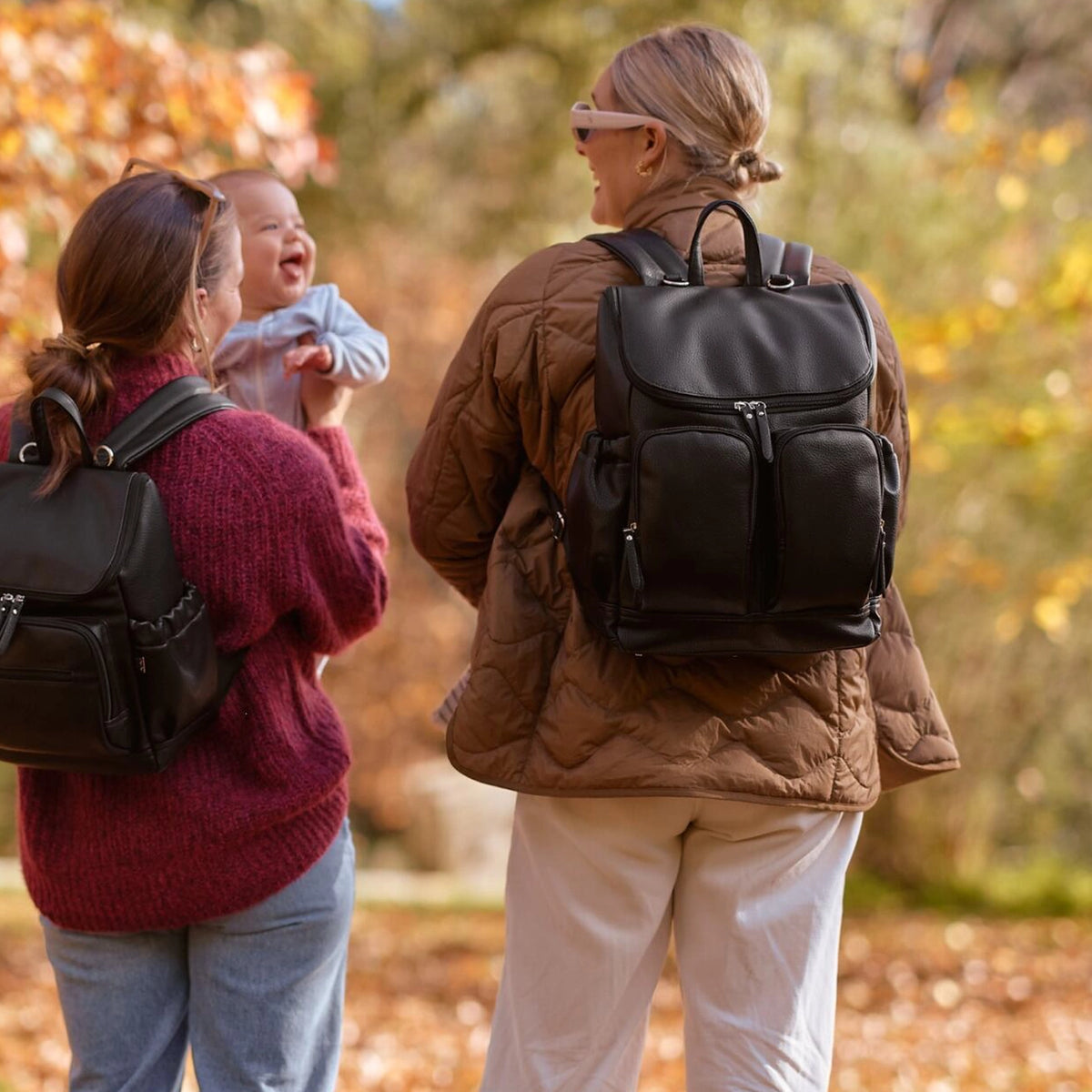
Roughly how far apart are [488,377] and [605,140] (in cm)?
41

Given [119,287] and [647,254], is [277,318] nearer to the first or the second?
[119,287]

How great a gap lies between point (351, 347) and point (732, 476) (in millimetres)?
794

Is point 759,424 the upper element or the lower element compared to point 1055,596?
upper

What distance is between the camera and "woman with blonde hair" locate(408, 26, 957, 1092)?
5.95ft

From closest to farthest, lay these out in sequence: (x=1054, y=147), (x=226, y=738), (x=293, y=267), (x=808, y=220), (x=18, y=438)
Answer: (x=18, y=438) → (x=226, y=738) → (x=293, y=267) → (x=1054, y=147) → (x=808, y=220)

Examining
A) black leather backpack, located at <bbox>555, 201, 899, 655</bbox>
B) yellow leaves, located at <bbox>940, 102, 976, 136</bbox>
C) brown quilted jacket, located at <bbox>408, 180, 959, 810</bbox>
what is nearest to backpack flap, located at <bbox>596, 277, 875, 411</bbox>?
black leather backpack, located at <bbox>555, 201, 899, 655</bbox>

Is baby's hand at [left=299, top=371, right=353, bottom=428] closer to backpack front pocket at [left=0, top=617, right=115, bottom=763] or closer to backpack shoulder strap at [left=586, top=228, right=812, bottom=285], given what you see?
backpack shoulder strap at [left=586, top=228, right=812, bottom=285]

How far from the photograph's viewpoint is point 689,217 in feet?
6.23

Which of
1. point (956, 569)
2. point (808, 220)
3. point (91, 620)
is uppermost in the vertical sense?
point (808, 220)

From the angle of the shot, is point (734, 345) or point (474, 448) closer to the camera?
point (734, 345)

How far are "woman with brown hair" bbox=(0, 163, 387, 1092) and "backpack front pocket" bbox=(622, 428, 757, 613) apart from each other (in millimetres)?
441

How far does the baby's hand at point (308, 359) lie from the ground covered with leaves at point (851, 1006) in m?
2.52

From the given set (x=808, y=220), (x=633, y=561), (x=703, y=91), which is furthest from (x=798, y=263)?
(x=808, y=220)

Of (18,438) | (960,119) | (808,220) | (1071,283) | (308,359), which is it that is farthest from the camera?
(808,220)
